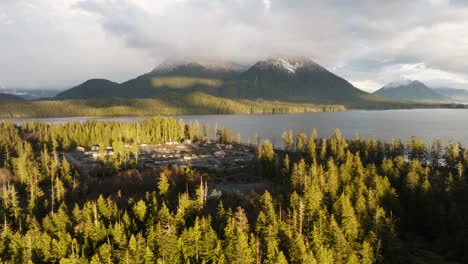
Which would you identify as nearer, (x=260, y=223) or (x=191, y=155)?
(x=260, y=223)

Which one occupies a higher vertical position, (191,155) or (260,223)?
(260,223)

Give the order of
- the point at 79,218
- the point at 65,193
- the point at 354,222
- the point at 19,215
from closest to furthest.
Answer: the point at 354,222 < the point at 79,218 < the point at 19,215 < the point at 65,193

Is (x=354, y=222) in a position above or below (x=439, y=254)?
above

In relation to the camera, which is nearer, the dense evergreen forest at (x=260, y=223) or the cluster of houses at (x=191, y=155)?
the dense evergreen forest at (x=260, y=223)

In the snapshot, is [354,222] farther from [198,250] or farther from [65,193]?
[65,193]

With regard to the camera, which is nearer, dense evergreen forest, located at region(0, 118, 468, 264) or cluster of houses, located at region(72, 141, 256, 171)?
dense evergreen forest, located at region(0, 118, 468, 264)

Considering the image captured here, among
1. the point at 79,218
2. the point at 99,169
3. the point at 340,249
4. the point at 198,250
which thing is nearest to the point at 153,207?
the point at 79,218

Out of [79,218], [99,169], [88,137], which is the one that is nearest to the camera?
[79,218]

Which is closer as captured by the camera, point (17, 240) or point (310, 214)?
point (17, 240)

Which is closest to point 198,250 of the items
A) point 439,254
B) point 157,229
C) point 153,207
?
point 157,229
